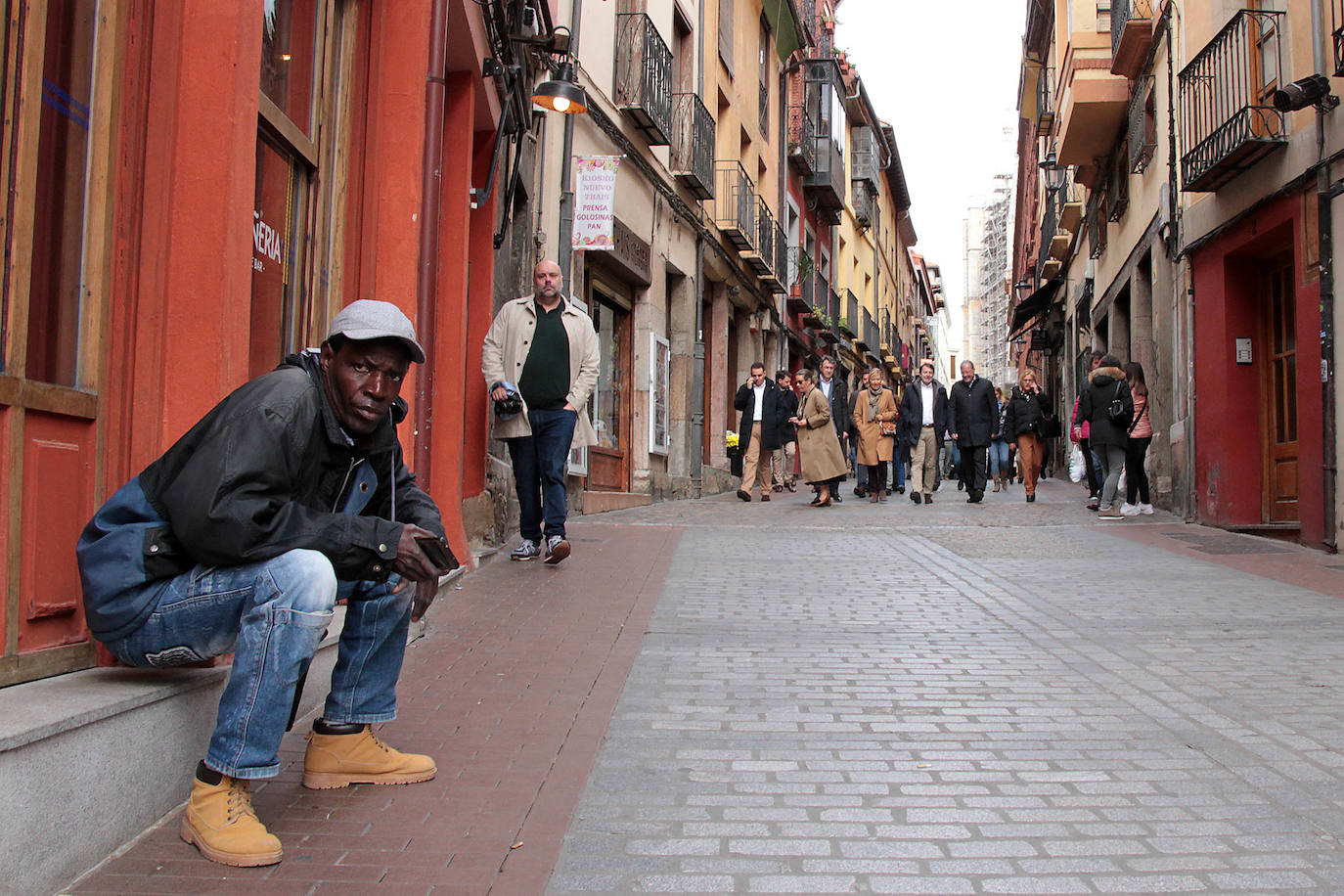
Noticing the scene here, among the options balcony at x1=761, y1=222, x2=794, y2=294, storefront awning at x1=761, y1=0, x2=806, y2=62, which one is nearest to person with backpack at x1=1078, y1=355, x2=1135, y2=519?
balcony at x1=761, y1=222, x2=794, y2=294

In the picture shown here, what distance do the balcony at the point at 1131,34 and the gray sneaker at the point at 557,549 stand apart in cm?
1159

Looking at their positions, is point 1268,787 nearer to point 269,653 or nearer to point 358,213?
point 269,653

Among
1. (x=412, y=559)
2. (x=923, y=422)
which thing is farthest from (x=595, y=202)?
(x=412, y=559)

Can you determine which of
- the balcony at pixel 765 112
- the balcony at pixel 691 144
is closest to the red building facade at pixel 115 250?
the balcony at pixel 691 144

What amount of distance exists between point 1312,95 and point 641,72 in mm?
7813

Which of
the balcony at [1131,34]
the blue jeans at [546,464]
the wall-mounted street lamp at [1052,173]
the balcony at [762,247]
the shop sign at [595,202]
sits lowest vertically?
the blue jeans at [546,464]

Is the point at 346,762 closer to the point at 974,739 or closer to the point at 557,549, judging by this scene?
the point at 974,739

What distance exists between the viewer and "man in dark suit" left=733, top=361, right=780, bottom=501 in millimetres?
16203

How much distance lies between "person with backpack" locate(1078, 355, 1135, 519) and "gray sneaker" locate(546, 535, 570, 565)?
24.1 ft

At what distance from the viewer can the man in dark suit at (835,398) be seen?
1619 centimetres

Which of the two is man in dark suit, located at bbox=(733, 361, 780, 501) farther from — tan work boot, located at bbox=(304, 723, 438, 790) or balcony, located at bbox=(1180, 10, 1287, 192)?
tan work boot, located at bbox=(304, 723, 438, 790)

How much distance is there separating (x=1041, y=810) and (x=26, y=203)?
3246 mm

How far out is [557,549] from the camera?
7527mm

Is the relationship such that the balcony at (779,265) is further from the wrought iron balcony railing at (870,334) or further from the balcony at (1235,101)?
the wrought iron balcony railing at (870,334)
